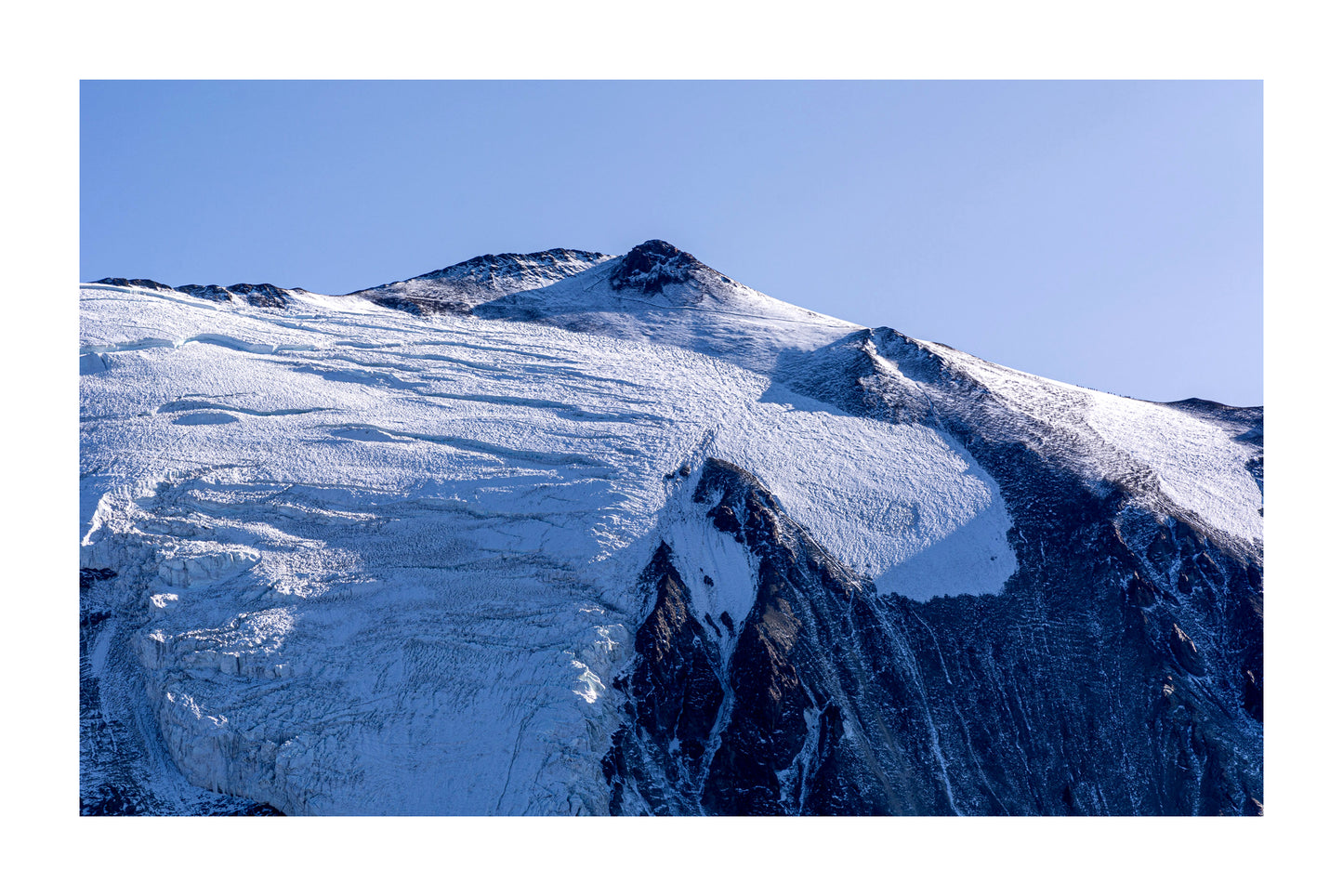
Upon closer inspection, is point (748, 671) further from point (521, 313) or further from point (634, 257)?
point (634, 257)

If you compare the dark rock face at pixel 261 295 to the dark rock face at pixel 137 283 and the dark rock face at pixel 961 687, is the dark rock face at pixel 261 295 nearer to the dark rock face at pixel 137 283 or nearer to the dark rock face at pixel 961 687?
the dark rock face at pixel 137 283

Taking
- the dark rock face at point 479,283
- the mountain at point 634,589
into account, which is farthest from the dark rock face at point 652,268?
the mountain at point 634,589

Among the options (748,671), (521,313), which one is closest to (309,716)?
(748,671)

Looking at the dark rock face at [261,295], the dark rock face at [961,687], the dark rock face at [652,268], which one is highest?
the dark rock face at [652,268]

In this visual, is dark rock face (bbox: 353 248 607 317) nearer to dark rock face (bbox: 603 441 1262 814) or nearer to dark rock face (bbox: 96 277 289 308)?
dark rock face (bbox: 96 277 289 308)

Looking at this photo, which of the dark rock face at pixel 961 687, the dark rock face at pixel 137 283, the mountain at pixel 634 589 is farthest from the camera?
the dark rock face at pixel 137 283

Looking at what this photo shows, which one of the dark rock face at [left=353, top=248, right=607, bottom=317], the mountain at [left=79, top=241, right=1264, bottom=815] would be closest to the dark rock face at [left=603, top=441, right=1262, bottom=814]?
the mountain at [left=79, top=241, right=1264, bottom=815]
